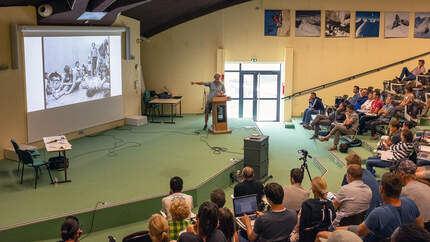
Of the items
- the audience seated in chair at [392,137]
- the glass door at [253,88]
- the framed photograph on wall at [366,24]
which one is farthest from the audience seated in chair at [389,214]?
the framed photograph on wall at [366,24]

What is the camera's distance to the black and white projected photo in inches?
385

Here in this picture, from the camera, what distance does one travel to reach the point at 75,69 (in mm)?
10500

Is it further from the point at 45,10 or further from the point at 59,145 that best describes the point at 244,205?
the point at 45,10

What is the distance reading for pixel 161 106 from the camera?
14.5 meters

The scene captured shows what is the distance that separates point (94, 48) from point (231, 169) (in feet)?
15.1

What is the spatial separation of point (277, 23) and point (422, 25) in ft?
15.2

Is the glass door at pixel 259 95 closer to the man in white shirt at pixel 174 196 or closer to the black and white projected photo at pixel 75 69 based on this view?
the black and white projected photo at pixel 75 69

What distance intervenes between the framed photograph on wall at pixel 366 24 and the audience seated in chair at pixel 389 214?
11840mm

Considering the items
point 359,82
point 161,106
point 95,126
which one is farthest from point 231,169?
point 359,82

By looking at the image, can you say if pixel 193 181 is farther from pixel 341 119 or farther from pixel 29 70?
pixel 341 119

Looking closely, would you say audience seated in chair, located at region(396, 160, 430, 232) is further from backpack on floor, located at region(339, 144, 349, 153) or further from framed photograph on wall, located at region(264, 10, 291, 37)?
framed photograph on wall, located at region(264, 10, 291, 37)

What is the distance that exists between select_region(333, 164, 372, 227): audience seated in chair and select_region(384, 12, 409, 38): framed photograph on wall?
11.2m

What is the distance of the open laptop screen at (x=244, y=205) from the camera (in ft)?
17.1

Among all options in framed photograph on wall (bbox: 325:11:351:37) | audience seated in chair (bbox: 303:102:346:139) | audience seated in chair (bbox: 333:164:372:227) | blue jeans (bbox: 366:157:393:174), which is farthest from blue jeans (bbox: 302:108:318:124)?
audience seated in chair (bbox: 333:164:372:227)
